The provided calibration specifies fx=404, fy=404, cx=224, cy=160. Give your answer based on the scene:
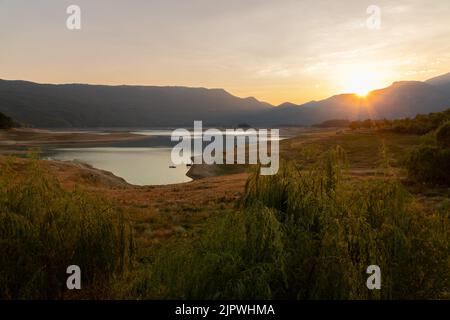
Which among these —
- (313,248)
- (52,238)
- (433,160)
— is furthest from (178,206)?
(433,160)

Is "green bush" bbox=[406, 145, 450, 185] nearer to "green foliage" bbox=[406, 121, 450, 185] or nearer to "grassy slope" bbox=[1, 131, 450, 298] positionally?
"green foliage" bbox=[406, 121, 450, 185]

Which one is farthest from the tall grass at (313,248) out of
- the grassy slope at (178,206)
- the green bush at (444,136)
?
the green bush at (444,136)

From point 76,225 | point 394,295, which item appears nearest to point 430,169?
point 394,295

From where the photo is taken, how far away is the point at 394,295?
679cm

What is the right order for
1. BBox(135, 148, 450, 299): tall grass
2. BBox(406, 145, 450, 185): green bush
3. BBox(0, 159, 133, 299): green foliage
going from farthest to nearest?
BBox(406, 145, 450, 185): green bush, BBox(0, 159, 133, 299): green foliage, BBox(135, 148, 450, 299): tall grass

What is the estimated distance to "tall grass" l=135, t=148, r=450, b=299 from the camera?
618 cm

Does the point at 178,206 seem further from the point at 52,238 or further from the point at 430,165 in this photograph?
the point at 430,165

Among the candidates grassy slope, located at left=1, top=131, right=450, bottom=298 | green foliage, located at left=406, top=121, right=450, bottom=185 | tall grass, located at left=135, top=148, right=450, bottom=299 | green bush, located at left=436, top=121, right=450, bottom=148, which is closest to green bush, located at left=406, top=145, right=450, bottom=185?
green foliage, located at left=406, top=121, right=450, bottom=185

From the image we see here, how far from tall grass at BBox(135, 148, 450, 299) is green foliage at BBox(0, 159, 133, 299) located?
5.25 ft

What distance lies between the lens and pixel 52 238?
7977mm

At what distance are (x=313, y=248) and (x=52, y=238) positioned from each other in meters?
5.04

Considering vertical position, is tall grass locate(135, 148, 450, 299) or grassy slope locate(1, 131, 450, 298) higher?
tall grass locate(135, 148, 450, 299)

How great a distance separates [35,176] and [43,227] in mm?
1348
